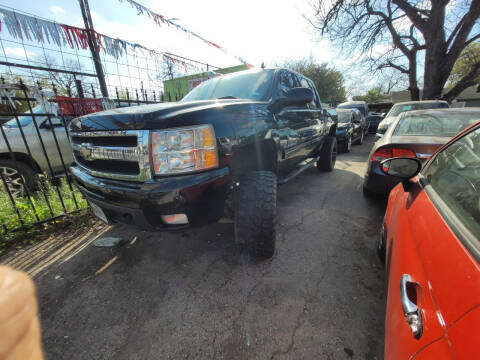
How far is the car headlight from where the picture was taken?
1.40 m

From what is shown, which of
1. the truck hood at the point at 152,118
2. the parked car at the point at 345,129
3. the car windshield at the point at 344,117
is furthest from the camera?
the car windshield at the point at 344,117

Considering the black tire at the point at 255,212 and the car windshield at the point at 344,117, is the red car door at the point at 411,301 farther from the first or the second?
the car windshield at the point at 344,117

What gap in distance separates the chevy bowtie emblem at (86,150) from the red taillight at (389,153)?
9.91 ft

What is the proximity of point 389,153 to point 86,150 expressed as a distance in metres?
3.11

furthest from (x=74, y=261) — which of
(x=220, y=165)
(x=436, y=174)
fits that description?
(x=436, y=174)

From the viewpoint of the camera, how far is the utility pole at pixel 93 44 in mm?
4023

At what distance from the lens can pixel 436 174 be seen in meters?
1.17

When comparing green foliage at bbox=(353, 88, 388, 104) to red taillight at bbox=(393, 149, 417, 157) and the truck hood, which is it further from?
the truck hood

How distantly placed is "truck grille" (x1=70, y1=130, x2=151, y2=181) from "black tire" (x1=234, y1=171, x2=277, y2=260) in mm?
726

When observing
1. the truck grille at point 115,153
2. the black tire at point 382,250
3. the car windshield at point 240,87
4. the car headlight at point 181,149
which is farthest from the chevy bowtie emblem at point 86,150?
the black tire at point 382,250

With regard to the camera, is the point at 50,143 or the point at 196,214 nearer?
the point at 196,214

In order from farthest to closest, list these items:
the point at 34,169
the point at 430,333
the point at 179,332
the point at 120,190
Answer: the point at 34,169
the point at 120,190
the point at 179,332
the point at 430,333

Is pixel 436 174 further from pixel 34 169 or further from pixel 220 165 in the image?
pixel 34 169

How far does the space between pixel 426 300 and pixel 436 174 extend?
0.84m
